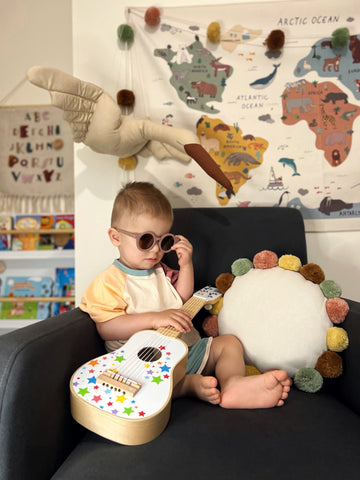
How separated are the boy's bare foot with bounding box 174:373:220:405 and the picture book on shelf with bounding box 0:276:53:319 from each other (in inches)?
78.5

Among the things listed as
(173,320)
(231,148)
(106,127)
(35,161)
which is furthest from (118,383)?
(35,161)

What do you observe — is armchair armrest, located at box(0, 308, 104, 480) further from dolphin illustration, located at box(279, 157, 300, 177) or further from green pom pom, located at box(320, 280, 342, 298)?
dolphin illustration, located at box(279, 157, 300, 177)

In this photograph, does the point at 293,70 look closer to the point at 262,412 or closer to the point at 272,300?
the point at 272,300

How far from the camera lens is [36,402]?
0.62 metres

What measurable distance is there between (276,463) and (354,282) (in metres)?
1.15

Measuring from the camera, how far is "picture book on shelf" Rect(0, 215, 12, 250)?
8.43ft

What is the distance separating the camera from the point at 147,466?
1.88ft

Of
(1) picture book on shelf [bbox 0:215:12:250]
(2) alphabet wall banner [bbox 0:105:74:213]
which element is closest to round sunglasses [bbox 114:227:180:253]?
(2) alphabet wall banner [bbox 0:105:74:213]

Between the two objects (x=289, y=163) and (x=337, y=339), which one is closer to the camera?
(x=337, y=339)

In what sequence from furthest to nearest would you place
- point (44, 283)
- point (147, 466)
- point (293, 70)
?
point (44, 283), point (293, 70), point (147, 466)

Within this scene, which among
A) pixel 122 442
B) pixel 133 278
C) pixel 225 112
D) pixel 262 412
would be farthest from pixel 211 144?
pixel 122 442

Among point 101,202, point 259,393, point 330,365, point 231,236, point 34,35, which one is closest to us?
point 259,393

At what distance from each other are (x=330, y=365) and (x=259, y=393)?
237 mm

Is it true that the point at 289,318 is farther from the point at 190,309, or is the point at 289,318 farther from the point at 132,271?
the point at 132,271
